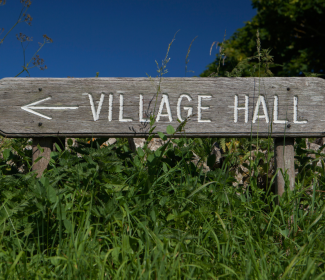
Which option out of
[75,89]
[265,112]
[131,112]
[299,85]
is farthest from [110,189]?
[299,85]

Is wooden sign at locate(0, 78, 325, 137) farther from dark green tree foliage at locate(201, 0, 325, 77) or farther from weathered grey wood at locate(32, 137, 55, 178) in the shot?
dark green tree foliage at locate(201, 0, 325, 77)

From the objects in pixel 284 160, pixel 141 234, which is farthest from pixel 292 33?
pixel 141 234

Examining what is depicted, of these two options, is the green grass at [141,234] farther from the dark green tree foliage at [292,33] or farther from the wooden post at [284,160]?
the dark green tree foliage at [292,33]

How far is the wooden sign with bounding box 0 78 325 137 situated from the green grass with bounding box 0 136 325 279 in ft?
1.30

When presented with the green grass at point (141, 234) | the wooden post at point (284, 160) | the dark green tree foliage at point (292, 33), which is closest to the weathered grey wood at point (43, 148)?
the green grass at point (141, 234)

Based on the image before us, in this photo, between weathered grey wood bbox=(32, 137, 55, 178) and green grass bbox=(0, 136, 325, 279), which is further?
weathered grey wood bbox=(32, 137, 55, 178)

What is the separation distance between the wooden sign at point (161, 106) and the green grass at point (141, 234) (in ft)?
1.30

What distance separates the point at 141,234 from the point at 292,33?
10537 mm

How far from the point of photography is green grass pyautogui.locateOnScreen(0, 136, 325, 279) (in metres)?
1.25

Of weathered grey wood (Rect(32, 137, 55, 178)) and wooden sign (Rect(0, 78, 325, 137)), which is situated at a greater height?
wooden sign (Rect(0, 78, 325, 137))

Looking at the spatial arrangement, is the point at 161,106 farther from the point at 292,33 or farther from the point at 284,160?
the point at 292,33

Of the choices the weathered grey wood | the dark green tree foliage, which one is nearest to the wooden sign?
the weathered grey wood

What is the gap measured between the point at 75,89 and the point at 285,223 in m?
1.88

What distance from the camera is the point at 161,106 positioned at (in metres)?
2.29
